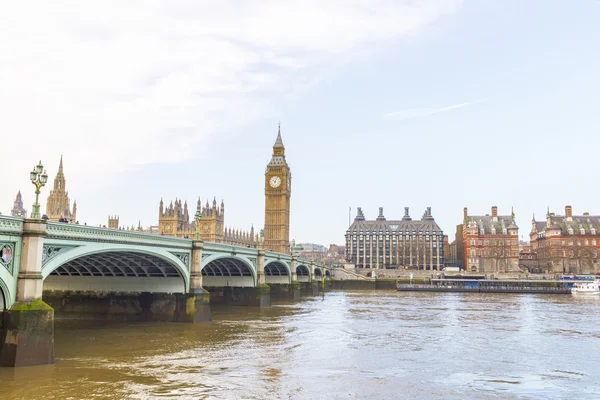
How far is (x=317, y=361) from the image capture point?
24312 mm

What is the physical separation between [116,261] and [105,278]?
197 inches

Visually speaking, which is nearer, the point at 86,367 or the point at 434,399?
the point at 434,399

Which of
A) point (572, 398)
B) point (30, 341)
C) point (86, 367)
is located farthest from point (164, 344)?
point (572, 398)

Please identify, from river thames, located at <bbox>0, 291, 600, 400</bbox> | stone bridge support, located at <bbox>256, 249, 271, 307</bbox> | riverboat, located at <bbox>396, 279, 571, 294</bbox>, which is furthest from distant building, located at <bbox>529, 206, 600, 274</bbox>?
stone bridge support, located at <bbox>256, 249, 271, 307</bbox>

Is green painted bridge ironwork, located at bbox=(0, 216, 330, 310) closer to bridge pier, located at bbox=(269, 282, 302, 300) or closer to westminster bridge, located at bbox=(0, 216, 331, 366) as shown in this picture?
westminster bridge, located at bbox=(0, 216, 331, 366)

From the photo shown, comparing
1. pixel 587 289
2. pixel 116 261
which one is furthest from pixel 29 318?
pixel 587 289

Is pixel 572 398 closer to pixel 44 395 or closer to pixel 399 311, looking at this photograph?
pixel 44 395

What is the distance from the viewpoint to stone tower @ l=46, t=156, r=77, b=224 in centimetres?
13688

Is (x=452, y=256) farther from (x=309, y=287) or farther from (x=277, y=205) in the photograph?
(x=309, y=287)

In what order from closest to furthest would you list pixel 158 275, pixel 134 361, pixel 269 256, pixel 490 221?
pixel 134 361 → pixel 158 275 → pixel 269 256 → pixel 490 221

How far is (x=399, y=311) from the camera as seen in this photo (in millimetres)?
51094

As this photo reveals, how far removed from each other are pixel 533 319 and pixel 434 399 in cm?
3019

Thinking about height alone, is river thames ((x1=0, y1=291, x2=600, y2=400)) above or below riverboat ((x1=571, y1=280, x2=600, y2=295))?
below

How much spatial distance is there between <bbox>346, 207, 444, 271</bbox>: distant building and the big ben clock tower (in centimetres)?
2223
